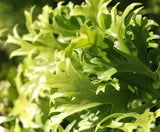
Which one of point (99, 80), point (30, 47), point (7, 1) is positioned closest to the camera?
point (99, 80)

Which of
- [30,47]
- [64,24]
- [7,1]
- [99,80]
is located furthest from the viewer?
[7,1]

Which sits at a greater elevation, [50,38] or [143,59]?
[50,38]

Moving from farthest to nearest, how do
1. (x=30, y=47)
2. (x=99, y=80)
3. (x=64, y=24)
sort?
1. (x=30, y=47)
2. (x=64, y=24)
3. (x=99, y=80)

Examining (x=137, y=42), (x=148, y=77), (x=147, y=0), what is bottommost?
(x=148, y=77)

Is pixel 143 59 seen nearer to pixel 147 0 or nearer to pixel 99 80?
pixel 99 80

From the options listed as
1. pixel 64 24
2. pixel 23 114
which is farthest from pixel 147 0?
pixel 23 114

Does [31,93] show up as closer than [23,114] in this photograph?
Yes

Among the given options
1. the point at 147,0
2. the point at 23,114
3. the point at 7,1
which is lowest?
the point at 23,114

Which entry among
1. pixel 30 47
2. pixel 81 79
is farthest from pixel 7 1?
pixel 81 79

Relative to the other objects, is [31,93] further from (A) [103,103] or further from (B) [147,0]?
(B) [147,0]
